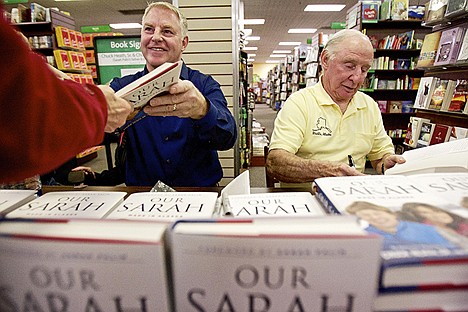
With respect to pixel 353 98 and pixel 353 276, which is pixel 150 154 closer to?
pixel 353 98

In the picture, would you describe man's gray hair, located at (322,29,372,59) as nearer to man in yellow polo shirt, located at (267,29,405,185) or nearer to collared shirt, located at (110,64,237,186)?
man in yellow polo shirt, located at (267,29,405,185)

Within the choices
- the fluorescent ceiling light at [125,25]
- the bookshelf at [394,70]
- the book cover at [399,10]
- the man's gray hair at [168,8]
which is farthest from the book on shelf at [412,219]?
the fluorescent ceiling light at [125,25]

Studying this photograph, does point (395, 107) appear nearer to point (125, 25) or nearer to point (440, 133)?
point (440, 133)

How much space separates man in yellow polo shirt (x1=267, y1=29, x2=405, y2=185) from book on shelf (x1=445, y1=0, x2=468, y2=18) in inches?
63.0

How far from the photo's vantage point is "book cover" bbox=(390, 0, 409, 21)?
5.41 meters

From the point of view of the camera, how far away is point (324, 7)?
955 cm

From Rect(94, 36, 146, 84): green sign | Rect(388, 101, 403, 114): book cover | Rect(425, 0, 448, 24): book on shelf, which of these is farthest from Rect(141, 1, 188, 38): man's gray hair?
Rect(388, 101, 403, 114): book cover

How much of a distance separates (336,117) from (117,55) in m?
2.91

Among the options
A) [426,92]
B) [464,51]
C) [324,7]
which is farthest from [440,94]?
[324,7]

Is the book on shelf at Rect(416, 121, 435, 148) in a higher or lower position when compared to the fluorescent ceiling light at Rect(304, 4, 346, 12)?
lower

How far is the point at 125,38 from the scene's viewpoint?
357 centimetres

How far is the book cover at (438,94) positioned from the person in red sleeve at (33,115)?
356 cm

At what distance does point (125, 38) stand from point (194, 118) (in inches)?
107

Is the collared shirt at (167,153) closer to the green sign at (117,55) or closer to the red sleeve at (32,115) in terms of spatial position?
the red sleeve at (32,115)
